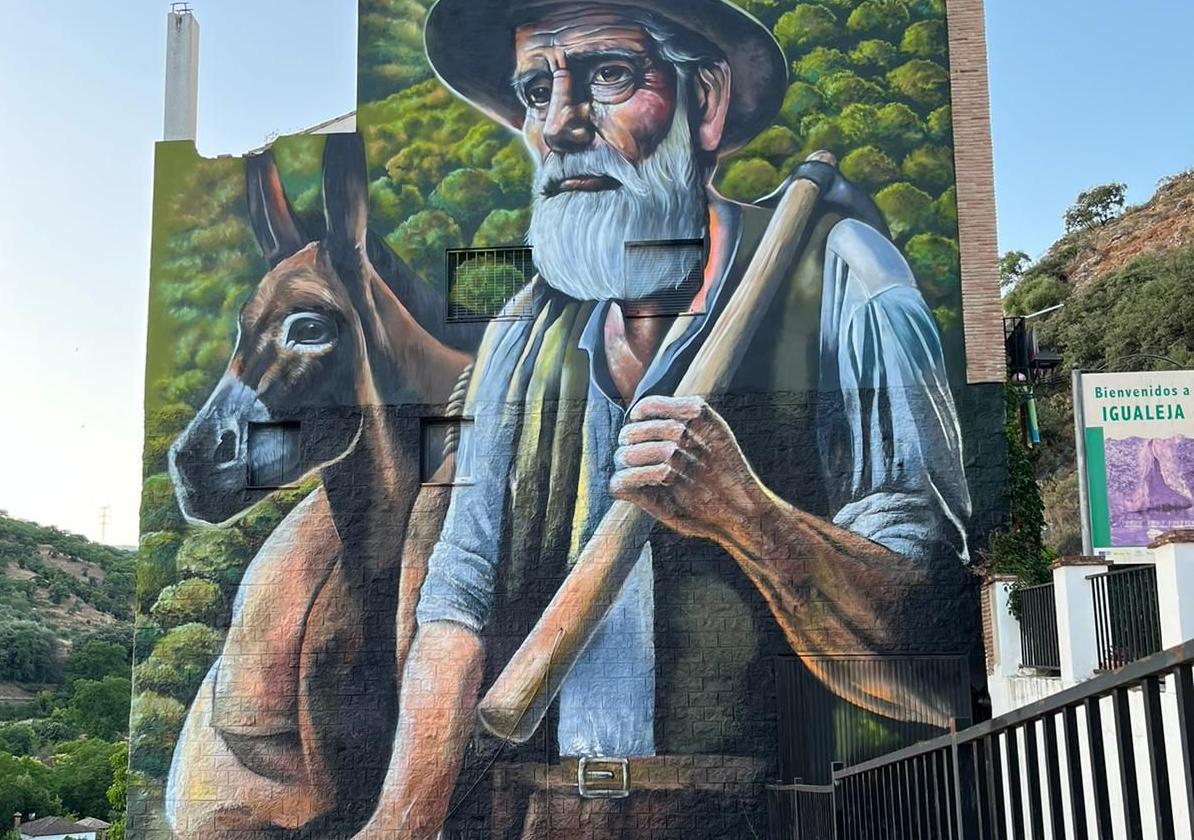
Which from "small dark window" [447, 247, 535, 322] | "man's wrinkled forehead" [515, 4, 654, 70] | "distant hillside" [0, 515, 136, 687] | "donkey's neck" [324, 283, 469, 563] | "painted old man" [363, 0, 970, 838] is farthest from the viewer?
"distant hillside" [0, 515, 136, 687]

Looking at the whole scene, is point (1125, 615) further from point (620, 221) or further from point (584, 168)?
point (584, 168)

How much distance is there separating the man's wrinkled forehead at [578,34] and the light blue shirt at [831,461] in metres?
3.77

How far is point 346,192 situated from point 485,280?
8.07ft

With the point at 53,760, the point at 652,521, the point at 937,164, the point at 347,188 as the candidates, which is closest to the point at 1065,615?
the point at 652,521

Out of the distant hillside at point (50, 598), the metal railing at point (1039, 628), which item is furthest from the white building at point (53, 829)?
the metal railing at point (1039, 628)

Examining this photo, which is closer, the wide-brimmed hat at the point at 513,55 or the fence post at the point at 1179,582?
the fence post at the point at 1179,582

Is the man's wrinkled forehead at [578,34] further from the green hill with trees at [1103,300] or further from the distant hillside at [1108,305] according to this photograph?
the distant hillside at [1108,305]

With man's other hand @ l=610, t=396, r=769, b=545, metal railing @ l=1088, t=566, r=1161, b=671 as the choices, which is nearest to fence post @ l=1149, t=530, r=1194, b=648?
metal railing @ l=1088, t=566, r=1161, b=671

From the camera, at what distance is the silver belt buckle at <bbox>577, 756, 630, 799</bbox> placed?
1530cm

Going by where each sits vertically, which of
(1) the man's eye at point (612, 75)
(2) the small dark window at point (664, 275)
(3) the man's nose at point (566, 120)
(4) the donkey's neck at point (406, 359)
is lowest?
(4) the donkey's neck at point (406, 359)

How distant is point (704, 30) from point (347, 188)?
5.57m

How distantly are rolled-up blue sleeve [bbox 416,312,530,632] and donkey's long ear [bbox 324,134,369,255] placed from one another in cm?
251

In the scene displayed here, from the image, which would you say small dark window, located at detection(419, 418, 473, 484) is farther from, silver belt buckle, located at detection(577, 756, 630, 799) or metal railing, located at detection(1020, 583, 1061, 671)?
metal railing, located at detection(1020, 583, 1061, 671)

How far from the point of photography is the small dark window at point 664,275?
16.5m
